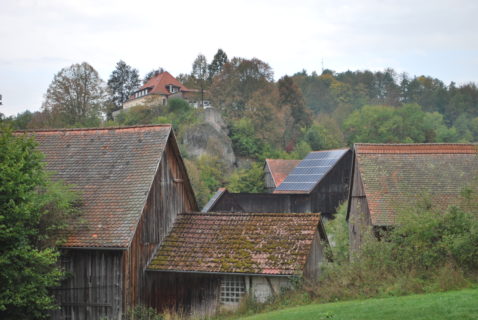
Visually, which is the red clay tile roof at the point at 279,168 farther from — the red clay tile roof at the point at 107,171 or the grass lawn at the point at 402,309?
the grass lawn at the point at 402,309

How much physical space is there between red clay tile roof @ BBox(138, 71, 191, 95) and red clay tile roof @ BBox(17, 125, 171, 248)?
226 ft

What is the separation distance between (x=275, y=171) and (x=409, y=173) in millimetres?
39853

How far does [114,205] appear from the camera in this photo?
21.7 meters

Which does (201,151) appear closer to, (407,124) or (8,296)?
(407,124)

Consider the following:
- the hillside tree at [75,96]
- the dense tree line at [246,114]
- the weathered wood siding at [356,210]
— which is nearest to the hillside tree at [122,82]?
the dense tree line at [246,114]

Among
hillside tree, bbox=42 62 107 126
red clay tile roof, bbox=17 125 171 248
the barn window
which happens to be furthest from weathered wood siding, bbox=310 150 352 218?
the barn window

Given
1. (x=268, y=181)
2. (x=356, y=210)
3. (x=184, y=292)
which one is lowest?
(x=184, y=292)

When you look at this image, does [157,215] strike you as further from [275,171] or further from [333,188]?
[275,171]

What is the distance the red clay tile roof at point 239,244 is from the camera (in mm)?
20484

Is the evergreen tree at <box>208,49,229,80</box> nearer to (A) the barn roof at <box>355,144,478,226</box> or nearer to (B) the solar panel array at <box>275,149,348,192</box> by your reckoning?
(B) the solar panel array at <box>275,149,348,192</box>

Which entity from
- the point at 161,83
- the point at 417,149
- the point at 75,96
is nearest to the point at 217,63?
the point at 161,83

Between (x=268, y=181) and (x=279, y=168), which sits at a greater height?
(x=279, y=168)

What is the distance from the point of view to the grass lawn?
45.2ft

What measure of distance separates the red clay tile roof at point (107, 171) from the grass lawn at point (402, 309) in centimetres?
643
